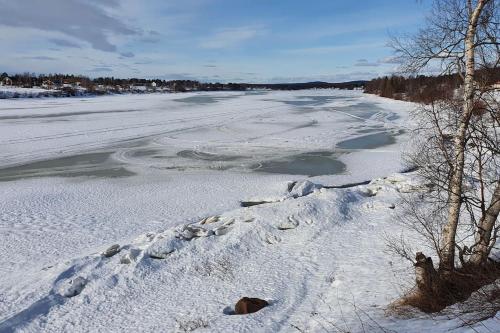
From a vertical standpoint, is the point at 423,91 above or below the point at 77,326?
above

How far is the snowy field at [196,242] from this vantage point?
707 centimetres

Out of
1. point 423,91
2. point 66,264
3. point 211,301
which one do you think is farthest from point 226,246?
point 423,91

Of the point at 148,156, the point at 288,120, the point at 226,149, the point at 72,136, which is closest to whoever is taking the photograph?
the point at 148,156

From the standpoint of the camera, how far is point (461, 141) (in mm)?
6082

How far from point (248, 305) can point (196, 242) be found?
2883mm

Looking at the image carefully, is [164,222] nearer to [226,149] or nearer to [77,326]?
[77,326]

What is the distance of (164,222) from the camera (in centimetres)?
1136

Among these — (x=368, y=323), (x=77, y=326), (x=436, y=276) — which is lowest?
(x=77, y=326)

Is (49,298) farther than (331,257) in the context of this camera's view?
No

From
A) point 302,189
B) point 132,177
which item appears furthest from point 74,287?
point 132,177

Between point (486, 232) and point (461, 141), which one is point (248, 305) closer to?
point (486, 232)

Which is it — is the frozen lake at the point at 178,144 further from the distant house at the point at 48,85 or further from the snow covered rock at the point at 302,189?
the distant house at the point at 48,85

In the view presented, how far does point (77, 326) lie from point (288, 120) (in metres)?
30.3

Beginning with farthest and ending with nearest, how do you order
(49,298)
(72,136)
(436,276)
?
(72,136) → (49,298) → (436,276)
